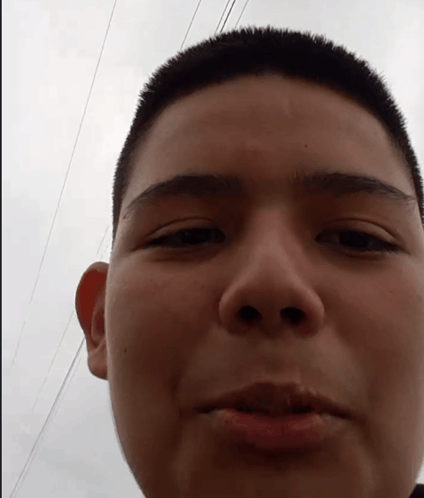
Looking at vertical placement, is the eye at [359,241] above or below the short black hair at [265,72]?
below

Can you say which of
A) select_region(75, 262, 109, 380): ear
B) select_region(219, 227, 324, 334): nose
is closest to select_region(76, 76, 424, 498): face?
select_region(219, 227, 324, 334): nose

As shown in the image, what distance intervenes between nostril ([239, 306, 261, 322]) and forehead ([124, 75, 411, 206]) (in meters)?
0.11

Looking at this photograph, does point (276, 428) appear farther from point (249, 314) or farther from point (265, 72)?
point (265, 72)

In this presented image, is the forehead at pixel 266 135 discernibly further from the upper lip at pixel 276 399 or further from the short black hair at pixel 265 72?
the upper lip at pixel 276 399

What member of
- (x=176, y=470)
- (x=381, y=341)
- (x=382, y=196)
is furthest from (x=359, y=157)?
(x=176, y=470)

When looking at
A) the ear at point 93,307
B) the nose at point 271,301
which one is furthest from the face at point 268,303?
the ear at point 93,307

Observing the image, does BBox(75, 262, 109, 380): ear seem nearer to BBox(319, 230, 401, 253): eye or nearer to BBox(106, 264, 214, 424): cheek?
BBox(106, 264, 214, 424): cheek

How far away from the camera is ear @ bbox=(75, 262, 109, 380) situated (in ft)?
1.55

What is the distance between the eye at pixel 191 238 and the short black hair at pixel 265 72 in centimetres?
14

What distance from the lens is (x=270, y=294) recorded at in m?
0.26

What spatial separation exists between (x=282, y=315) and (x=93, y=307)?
31 cm

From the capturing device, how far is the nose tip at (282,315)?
27 cm

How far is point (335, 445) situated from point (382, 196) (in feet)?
0.65

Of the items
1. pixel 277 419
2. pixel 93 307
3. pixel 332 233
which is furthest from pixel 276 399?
pixel 93 307
